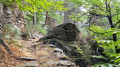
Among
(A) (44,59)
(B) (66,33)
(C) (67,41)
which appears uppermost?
(B) (66,33)

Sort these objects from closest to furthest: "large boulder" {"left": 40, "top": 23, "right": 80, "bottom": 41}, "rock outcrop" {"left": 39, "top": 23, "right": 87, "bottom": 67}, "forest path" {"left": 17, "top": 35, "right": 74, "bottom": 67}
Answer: "forest path" {"left": 17, "top": 35, "right": 74, "bottom": 67}
"rock outcrop" {"left": 39, "top": 23, "right": 87, "bottom": 67}
"large boulder" {"left": 40, "top": 23, "right": 80, "bottom": 41}

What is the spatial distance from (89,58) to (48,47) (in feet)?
9.36

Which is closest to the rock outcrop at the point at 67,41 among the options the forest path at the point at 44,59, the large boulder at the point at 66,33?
the large boulder at the point at 66,33

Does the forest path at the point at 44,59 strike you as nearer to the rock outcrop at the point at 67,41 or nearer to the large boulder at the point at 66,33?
the rock outcrop at the point at 67,41

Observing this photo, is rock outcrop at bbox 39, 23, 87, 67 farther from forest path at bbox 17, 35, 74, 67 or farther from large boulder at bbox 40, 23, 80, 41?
forest path at bbox 17, 35, 74, 67

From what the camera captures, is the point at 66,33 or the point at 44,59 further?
the point at 66,33

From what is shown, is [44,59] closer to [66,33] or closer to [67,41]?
[67,41]

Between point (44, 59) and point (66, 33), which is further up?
point (66, 33)

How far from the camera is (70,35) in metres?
7.36

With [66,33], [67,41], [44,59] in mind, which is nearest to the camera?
[44,59]

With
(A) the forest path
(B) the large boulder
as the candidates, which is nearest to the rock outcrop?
(B) the large boulder

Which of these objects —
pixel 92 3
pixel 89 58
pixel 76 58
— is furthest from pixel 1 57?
pixel 92 3

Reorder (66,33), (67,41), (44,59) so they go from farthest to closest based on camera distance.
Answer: (66,33)
(67,41)
(44,59)

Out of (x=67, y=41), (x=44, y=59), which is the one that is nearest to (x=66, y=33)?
(x=67, y=41)
